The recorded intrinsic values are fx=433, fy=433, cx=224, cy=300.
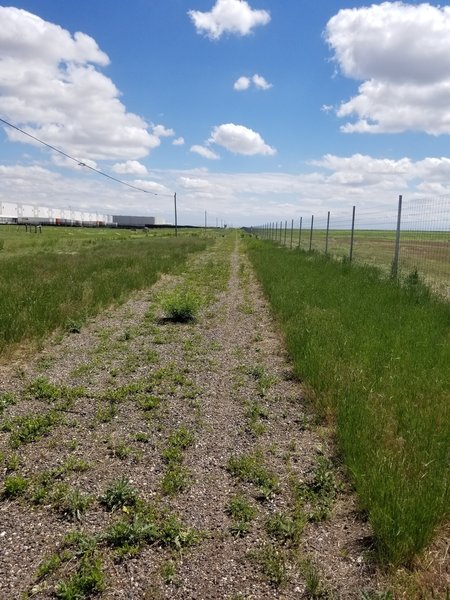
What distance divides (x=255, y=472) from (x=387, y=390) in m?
2.12

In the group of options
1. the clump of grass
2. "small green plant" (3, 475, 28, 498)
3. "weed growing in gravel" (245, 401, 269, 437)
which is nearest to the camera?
"small green plant" (3, 475, 28, 498)

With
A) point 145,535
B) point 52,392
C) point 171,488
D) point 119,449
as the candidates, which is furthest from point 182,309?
point 145,535

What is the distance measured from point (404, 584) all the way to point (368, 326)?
5.73 meters

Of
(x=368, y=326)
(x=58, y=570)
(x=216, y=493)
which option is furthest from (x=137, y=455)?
(x=368, y=326)

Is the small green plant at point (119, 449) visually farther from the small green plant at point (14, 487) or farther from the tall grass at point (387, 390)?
the tall grass at point (387, 390)

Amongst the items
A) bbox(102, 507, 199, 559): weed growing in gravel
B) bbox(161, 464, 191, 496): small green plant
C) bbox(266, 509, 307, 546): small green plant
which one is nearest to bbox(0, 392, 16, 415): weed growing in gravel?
bbox(161, 464, 191, 496): small green plant

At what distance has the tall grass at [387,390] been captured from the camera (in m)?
2.97

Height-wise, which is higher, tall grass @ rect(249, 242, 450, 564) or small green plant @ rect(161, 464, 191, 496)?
tall grass @ rect(249, 242, 450, 564)

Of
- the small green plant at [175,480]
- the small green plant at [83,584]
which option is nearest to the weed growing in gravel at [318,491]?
the small green plant at [175,480]

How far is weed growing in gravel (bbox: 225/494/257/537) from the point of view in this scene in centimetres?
313

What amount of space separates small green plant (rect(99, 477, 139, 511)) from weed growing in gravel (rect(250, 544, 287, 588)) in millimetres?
1066

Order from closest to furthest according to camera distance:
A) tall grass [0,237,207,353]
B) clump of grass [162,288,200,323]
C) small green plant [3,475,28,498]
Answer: small green plant [3,475,28,498], tall grass [0,237,207,353], clump of grass [162,288,200,323]

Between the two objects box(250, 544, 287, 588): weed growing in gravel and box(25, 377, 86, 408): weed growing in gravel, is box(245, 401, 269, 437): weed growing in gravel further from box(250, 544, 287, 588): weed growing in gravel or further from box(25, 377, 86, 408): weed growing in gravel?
box(25, 377, 86, 408): weed growing in gravel

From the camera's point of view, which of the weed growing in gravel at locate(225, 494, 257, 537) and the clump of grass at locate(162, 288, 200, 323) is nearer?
the weed growing in gravel at locate(225, 494, 257, 537)
